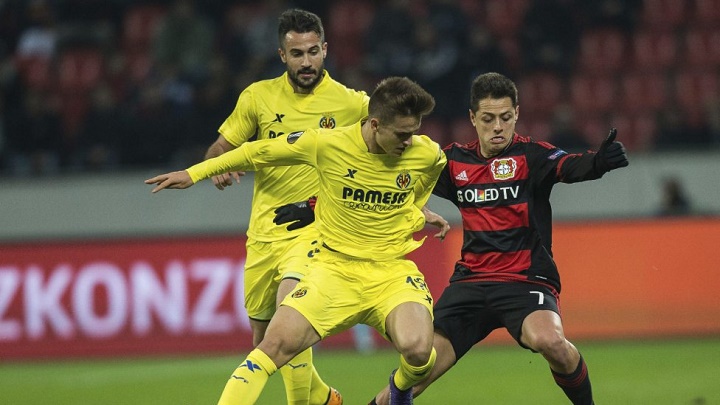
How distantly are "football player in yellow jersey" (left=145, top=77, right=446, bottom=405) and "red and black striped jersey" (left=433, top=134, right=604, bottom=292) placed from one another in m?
0.30

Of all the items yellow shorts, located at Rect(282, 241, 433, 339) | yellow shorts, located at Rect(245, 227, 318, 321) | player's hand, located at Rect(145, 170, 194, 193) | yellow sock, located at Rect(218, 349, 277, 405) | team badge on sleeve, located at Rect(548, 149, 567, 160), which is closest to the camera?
yellow sock, located at Rect(218, 349, 277, 405)

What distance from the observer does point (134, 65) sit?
15977 millimetres

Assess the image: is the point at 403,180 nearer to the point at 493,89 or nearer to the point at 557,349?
the point at 493,89

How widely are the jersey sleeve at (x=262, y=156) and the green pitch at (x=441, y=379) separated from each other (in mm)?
2722

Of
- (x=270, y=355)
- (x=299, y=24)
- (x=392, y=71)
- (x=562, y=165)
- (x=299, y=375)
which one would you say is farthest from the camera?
(x=392, y=71)

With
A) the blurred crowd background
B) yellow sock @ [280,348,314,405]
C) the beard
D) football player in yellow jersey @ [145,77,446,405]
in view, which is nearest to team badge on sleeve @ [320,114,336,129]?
the beard

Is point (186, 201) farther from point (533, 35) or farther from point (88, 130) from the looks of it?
point (533, 35)

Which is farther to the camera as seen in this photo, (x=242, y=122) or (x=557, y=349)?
(x=242, y=122)

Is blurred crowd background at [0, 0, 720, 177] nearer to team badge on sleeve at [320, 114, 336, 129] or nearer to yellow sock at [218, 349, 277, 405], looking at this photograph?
team badge on sleeve at [320, 114, 336, 129]

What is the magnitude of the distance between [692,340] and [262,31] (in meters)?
6.77

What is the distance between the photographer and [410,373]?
6.44 m

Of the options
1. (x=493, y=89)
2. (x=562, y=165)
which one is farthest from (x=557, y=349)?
(x=493, y=89)

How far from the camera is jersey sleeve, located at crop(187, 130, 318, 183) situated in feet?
20.7

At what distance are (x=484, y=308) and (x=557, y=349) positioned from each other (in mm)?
550
